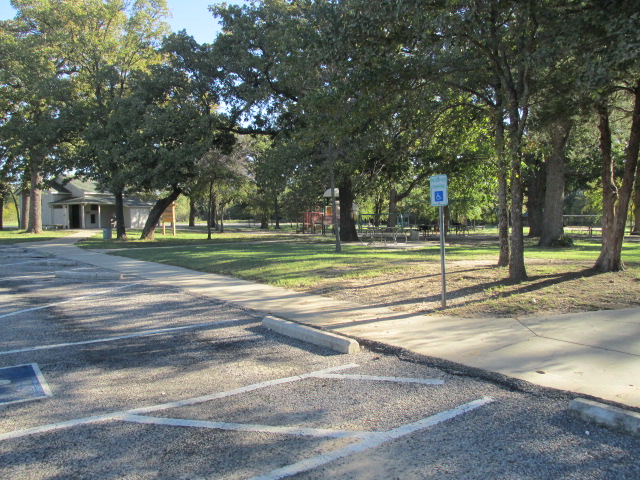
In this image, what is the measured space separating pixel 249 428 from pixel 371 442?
1.00m

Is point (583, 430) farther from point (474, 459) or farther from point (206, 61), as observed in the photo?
point (206, 61)

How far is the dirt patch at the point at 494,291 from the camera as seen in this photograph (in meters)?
8.19

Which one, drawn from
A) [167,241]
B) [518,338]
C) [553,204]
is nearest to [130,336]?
[518,338]

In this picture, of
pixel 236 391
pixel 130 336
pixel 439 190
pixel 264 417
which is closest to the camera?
pixel 264 417

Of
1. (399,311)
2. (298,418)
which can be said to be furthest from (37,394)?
(399,311)

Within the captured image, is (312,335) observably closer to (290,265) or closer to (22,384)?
(22,384)

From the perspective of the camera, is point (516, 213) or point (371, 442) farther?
point (516, 213)

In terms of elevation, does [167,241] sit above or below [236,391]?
above

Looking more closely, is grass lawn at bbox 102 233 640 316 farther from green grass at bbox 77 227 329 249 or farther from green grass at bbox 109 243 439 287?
green grass at bbox 77 227 329 249

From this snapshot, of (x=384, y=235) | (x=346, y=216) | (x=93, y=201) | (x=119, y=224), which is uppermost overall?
(x=93, y=201)

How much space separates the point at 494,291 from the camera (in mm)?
9477

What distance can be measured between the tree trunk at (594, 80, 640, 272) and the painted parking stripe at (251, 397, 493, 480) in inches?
327

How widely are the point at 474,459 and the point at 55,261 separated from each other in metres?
17.1

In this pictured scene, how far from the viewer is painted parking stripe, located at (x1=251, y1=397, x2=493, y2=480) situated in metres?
3.30
